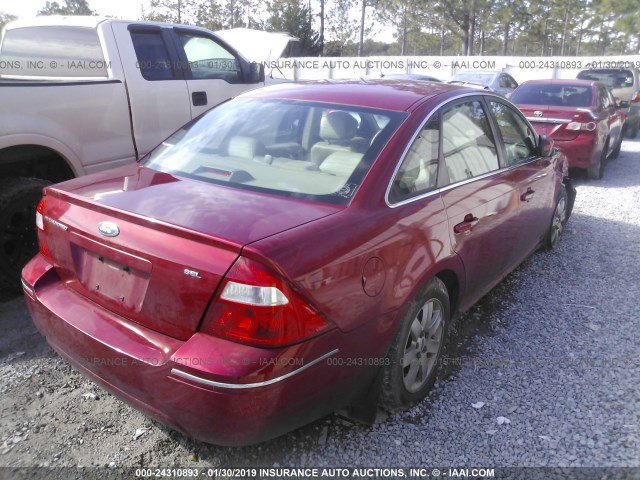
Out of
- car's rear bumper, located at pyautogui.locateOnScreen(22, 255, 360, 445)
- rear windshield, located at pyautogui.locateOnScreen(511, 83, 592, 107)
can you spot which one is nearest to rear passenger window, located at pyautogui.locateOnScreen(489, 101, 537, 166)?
car's rear bumper, located at pyautogui.locateOnScreen(22, 255, 360, 445)

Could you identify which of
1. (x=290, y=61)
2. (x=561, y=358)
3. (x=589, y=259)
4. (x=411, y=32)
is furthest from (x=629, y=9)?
(x=561, y=358)

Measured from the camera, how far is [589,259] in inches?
198

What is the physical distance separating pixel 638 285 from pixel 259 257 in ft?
12.7

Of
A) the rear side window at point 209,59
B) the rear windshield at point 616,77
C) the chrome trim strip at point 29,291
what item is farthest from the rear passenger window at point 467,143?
the rear windshield at point 616,77

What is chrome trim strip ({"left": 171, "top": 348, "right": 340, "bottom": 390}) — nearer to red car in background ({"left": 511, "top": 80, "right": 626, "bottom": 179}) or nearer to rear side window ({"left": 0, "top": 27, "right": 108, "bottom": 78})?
rear side window ({"left": 0, "top": 27, "right": 108, "bottom": 78})

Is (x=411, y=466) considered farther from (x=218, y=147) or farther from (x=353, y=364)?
(x=218, y=147)

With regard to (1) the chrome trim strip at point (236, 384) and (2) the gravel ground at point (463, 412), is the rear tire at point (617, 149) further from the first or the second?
(1) the chrome trim strip at point (236, 384)

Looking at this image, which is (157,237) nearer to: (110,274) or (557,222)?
(110,274)

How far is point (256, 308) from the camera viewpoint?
6.22 feet

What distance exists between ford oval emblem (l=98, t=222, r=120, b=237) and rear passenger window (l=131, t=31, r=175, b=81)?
10.2ft

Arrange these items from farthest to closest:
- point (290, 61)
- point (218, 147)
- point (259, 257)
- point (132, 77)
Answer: point (290, 61)
point (132, 77)
point (218, 147)
point (259, 257)

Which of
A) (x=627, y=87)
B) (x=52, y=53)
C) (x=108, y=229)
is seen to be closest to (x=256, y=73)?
(x=52, y=53)

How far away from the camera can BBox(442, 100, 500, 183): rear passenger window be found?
120 inches

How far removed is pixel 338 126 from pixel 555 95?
714cm
